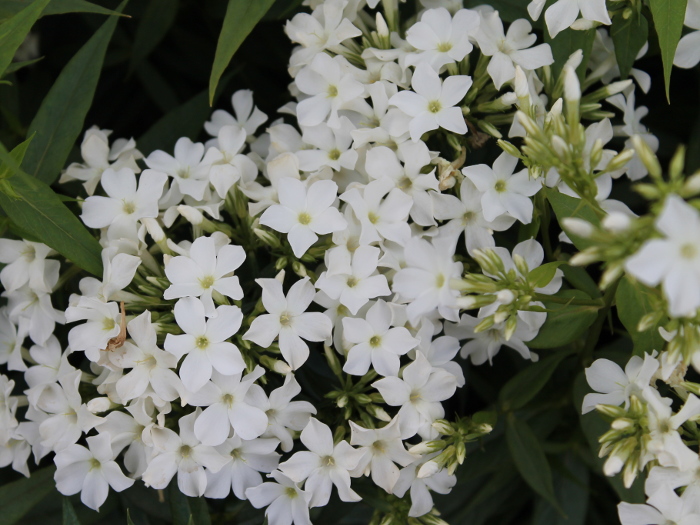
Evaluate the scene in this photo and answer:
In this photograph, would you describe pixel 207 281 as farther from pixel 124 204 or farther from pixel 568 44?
pixel 568 44

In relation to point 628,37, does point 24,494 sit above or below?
below

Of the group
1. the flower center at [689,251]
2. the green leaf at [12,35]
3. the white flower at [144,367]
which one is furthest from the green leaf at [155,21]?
the flower center at [689,251]

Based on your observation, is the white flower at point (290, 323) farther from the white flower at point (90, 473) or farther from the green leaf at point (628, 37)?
the green leaf at point (628, 37)

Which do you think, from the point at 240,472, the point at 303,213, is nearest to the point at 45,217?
the point at 303,213

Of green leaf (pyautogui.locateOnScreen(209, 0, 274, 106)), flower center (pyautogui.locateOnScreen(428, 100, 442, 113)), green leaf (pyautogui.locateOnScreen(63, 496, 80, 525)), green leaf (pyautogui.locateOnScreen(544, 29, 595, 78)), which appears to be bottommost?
green leaf (pyautogui.locateOnScreen(63, 496, 80, 525))

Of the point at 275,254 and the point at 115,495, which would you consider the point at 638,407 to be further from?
the point at 115,495

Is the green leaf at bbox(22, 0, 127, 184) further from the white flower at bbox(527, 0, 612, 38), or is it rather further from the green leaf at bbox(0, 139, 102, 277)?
the white flower at bbox(527, 0, 612, 38)

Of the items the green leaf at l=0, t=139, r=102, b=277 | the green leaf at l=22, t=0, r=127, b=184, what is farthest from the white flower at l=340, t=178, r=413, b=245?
the green leaf at l=22, t=0, r=127, b=184
